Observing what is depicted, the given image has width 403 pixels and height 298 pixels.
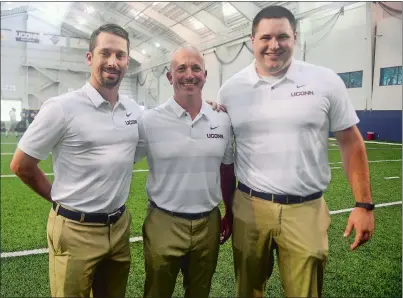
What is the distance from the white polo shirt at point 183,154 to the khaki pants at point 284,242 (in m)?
0.18

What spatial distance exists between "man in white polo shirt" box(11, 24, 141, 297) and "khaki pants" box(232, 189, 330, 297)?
0.53m

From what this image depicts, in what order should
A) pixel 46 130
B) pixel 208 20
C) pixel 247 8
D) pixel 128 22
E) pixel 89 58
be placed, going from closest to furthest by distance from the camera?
pixel 46 130 → pixel 89 58 → pixel 247 8 → pixel 128 22 → pixel 208 20

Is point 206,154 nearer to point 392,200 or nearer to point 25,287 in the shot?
point 25,287

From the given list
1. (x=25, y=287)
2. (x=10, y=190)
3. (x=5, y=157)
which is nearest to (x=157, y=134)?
(x=25, y=287)

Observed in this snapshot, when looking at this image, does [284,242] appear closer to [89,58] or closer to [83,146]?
[83,146]

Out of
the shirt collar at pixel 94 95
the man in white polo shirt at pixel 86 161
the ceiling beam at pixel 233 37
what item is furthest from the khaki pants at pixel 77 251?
the ceiling beam at pixel 233 37

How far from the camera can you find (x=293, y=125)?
1357mm

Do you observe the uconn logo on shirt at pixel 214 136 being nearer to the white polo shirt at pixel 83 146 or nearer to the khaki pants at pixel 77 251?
the white polo shirt at pixel 83 146

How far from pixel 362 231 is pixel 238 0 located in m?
2.19

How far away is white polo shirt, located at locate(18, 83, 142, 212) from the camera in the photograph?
4.39ft

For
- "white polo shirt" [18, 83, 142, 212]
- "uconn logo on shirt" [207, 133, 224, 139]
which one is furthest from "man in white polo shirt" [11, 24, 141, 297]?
"uconn logo on shirt" [207, 133, 224, 139]

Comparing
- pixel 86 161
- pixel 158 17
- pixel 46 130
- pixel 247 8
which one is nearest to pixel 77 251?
pixel 86 161

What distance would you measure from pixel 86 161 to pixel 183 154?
394 millimetres

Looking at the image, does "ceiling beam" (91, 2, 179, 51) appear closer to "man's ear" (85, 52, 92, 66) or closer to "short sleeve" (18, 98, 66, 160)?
"man's ear" (85, 52, 92, 66)
